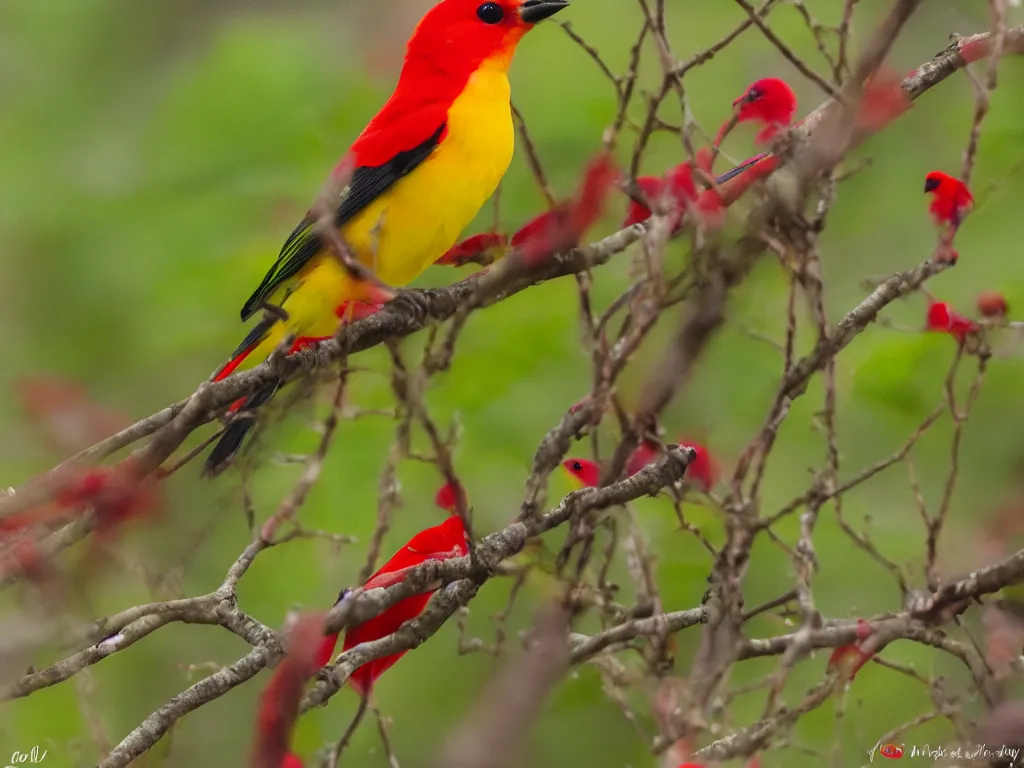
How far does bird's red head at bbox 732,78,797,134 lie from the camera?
1.94 m

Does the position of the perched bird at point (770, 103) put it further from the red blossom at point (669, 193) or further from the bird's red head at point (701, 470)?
the bird's red head at point (701, 470)

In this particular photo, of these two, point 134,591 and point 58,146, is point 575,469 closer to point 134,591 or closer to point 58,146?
point 134,591

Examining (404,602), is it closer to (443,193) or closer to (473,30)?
(443,193)

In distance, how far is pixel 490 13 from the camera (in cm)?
251

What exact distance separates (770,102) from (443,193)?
2.39 feet

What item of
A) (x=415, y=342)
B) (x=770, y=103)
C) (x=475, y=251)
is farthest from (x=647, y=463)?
(x=415, y=342)

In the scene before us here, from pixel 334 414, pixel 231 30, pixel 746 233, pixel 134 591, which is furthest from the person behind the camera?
pixel 231 30

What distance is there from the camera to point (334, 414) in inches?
53.7

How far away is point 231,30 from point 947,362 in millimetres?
2525

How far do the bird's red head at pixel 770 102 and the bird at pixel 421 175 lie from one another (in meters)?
0.59

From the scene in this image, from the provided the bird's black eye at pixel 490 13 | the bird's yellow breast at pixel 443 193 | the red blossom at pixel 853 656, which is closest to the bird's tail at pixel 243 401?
the bird's yellow breast at pixel 443 193

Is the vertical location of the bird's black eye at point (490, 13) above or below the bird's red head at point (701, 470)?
above

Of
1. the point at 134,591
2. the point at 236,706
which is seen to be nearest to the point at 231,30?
the point at 134,591

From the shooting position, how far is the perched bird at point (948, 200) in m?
1.78
